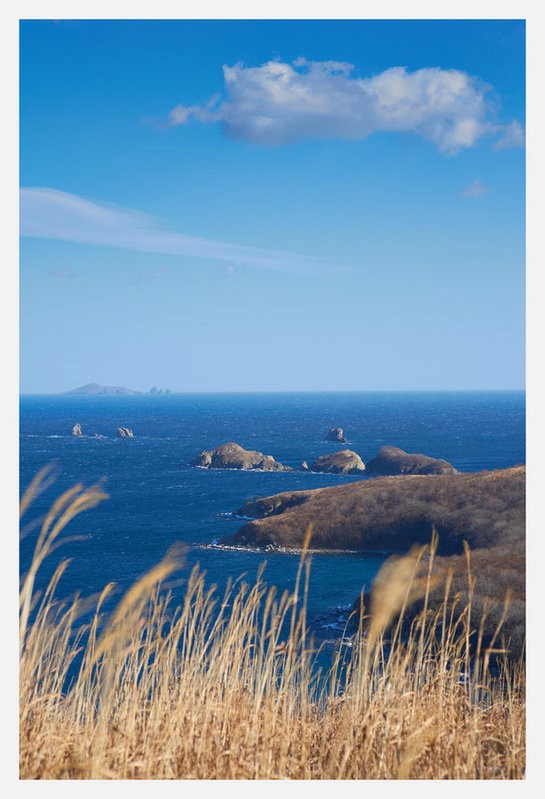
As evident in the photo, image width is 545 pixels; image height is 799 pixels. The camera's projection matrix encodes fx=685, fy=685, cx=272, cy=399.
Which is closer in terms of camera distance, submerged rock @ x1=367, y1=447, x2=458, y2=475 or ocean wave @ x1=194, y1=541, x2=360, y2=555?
ocean wave @ x1=194, y1=541, x2=360, y2=555

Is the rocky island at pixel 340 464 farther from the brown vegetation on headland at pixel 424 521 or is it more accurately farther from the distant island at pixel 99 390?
the brown vegetation on headland at pixel 424 521

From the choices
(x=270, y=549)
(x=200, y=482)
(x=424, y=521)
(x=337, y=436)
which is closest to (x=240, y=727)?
(x=424, y=521)

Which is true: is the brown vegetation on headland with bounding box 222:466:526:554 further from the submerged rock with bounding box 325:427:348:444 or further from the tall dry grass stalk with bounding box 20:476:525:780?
the submerged rock with bounding box 325:427:348:444

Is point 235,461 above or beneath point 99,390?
beneath

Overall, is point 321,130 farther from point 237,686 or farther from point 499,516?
point 499,516

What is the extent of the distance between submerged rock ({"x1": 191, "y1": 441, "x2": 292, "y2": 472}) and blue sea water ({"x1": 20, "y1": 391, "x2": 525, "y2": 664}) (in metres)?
0.97

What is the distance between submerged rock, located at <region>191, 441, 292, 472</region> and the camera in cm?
3544

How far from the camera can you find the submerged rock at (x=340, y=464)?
3488 centimetres

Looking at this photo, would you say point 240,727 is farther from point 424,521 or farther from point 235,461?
point 235,461


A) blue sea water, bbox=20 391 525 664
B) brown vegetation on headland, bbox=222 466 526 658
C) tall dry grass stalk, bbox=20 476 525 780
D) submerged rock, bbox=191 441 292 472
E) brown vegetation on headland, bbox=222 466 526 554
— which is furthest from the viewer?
submerged rock, bbox=191 441 292 472

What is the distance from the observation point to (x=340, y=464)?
1387 inches

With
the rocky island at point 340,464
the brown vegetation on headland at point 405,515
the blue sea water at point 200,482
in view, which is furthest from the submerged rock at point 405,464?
the brown vegetation on headland at point 405,515

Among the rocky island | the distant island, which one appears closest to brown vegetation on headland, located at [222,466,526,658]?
the distant island

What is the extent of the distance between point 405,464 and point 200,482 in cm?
1005
